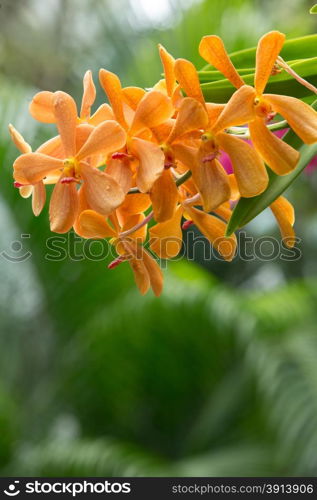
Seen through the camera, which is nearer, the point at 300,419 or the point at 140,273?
the point at 140,273

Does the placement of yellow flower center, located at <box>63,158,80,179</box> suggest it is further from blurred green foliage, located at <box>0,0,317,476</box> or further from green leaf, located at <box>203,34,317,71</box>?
A: blurred green foliage, located at <box>0,0,317,476</box>

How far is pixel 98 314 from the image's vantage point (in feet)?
6.64

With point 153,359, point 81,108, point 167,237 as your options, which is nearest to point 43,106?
point 81,108

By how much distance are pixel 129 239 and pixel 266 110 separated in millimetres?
132

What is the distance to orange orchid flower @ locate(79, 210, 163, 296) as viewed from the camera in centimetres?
42

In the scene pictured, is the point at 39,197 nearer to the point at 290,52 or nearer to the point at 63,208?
the point at 63,208

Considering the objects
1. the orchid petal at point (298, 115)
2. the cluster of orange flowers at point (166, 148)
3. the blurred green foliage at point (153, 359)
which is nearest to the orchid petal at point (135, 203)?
the cluster of orange flowers at point (166, 148)

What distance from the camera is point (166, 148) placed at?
39 centimetres

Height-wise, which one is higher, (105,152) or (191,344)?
(191,344)

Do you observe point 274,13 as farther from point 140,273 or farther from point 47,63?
point 140,273

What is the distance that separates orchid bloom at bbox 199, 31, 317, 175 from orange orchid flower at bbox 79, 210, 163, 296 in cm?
10

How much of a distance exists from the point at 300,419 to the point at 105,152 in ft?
4.88
